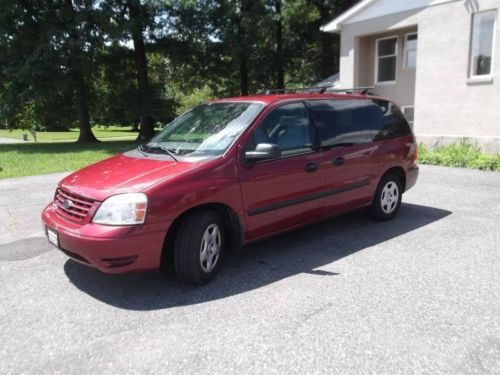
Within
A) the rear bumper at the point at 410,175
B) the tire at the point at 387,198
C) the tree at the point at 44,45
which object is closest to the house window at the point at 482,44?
the rear bumper at the point at 410,175

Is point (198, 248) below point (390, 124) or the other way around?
below

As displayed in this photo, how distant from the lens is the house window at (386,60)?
16609 mm

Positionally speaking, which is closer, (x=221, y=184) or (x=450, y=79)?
(x=221, y=184)

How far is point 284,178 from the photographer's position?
4.65m

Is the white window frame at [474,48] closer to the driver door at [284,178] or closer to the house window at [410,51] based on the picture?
the house window at [410,51]

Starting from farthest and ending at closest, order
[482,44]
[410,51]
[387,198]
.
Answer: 1. [410,51]
2. [482,44]
3. [387,198]

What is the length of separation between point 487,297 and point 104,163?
3.88 m

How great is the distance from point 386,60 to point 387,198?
12.2 m

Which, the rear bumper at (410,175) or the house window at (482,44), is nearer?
the rear bumper at (410,175)

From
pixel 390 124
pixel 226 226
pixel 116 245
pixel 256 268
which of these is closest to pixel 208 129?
pixel 226 226

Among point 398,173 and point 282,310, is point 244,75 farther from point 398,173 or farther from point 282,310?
point 282,310

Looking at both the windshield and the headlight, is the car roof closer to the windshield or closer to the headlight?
the windshield

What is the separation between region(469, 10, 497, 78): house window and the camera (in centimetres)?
1213

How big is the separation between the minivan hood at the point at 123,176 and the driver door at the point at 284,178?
691 millimetres
